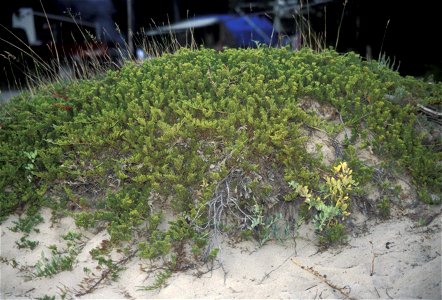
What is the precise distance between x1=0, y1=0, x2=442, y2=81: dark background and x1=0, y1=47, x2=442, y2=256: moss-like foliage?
16.1 ft

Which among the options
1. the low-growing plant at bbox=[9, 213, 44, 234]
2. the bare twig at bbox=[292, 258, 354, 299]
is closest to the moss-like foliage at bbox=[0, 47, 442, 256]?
the low-growing plant at bbox=[9, 213, 44, 234]

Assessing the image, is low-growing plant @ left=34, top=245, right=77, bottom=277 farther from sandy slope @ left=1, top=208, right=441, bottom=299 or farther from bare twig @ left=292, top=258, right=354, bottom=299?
bare twig @ left=292, top=258, right=354, bottom=299

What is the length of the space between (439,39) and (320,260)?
711cm

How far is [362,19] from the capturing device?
10.2 m

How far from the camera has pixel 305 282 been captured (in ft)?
13.2

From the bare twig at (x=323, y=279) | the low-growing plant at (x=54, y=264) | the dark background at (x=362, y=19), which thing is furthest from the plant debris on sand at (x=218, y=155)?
the dark background at (x=362, y=19)

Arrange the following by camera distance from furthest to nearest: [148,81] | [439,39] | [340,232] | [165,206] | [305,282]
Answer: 1. [439,39]
2. [148,81]
3. [165,206]
4. [340,232]
5. [305,282]

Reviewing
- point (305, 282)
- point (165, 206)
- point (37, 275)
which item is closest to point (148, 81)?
point (165, 206)

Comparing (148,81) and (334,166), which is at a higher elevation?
(148,81)

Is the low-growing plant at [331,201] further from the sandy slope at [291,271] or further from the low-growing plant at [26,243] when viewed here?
the low-growing plant at [26,243]

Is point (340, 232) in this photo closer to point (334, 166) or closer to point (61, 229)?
point (334, 166)

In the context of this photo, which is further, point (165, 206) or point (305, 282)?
point (165, 206)

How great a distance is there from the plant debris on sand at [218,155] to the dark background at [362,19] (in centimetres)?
492

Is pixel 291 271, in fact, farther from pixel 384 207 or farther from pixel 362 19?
pixel 362 19
